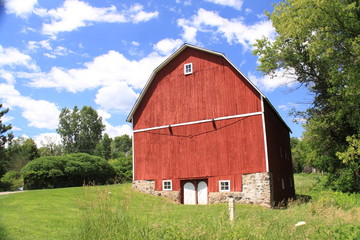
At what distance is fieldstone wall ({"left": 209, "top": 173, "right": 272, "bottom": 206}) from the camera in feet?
52.6

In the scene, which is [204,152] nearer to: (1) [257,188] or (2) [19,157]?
(1) [257,188]

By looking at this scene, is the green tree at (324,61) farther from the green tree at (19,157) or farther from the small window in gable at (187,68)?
the green tree at (19,157)

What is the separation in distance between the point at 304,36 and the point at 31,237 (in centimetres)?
1554

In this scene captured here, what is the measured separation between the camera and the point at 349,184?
17891 mm

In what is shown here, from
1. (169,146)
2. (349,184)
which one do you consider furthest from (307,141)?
(169,146)

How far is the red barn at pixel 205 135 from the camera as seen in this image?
1694cm

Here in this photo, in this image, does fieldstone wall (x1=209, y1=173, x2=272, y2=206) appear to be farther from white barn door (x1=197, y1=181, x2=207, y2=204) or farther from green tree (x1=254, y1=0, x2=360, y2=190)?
green tree (x1=254, y1=0, x2=360, y2=190)

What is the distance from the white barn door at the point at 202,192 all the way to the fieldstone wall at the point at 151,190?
4.28ft

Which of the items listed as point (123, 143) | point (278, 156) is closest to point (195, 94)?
point (278, 156)

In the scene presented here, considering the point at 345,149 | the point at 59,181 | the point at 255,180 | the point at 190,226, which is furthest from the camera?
the point at 59,181

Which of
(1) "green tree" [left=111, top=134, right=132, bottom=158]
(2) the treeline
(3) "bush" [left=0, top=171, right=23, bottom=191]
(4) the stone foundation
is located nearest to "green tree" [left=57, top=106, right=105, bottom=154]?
(2) the treeline

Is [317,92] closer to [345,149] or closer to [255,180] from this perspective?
[345,149]

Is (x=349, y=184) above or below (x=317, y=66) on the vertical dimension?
below

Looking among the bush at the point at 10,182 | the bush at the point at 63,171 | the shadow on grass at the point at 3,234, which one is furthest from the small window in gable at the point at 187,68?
the bush at the point at 10,182
